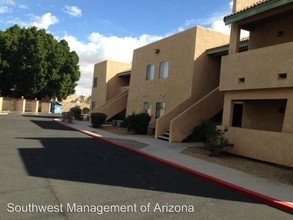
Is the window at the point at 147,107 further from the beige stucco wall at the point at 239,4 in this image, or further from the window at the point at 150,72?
the beige stucco wall at the point at 239,4

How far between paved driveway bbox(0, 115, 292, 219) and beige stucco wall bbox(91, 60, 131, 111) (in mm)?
26091

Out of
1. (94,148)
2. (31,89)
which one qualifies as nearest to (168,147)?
(94,148)

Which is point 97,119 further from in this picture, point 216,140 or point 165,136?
point 216,140

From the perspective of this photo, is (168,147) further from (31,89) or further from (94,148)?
(31,89)

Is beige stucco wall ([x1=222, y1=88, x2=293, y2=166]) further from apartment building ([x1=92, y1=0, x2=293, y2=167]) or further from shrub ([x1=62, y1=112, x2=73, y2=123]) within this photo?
shrub ([x1=62, y1=112, x2=73, y2=123])

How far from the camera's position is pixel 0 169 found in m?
9.65

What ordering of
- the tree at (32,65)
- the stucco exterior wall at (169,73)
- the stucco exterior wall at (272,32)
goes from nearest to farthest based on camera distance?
1. the stucco exterior wall at (272,32)
2. the stucco exterior wall at (169,73)
3. the tree at (32,65)

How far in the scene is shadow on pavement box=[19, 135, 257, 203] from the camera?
8.82 meters

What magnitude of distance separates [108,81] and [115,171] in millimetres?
28366

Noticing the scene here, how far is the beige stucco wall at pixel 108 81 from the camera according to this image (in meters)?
38.1

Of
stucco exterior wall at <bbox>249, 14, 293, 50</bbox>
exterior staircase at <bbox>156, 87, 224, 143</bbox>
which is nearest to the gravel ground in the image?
exterior staircase at <bbox>156, 87, 224, 143</bbox>

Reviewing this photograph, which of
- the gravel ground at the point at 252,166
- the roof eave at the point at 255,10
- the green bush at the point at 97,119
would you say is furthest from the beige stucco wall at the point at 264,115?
the green bush at the point at 97,119

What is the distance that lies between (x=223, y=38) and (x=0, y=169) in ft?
56.0

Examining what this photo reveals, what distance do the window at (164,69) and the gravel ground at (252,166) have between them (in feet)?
33.0
